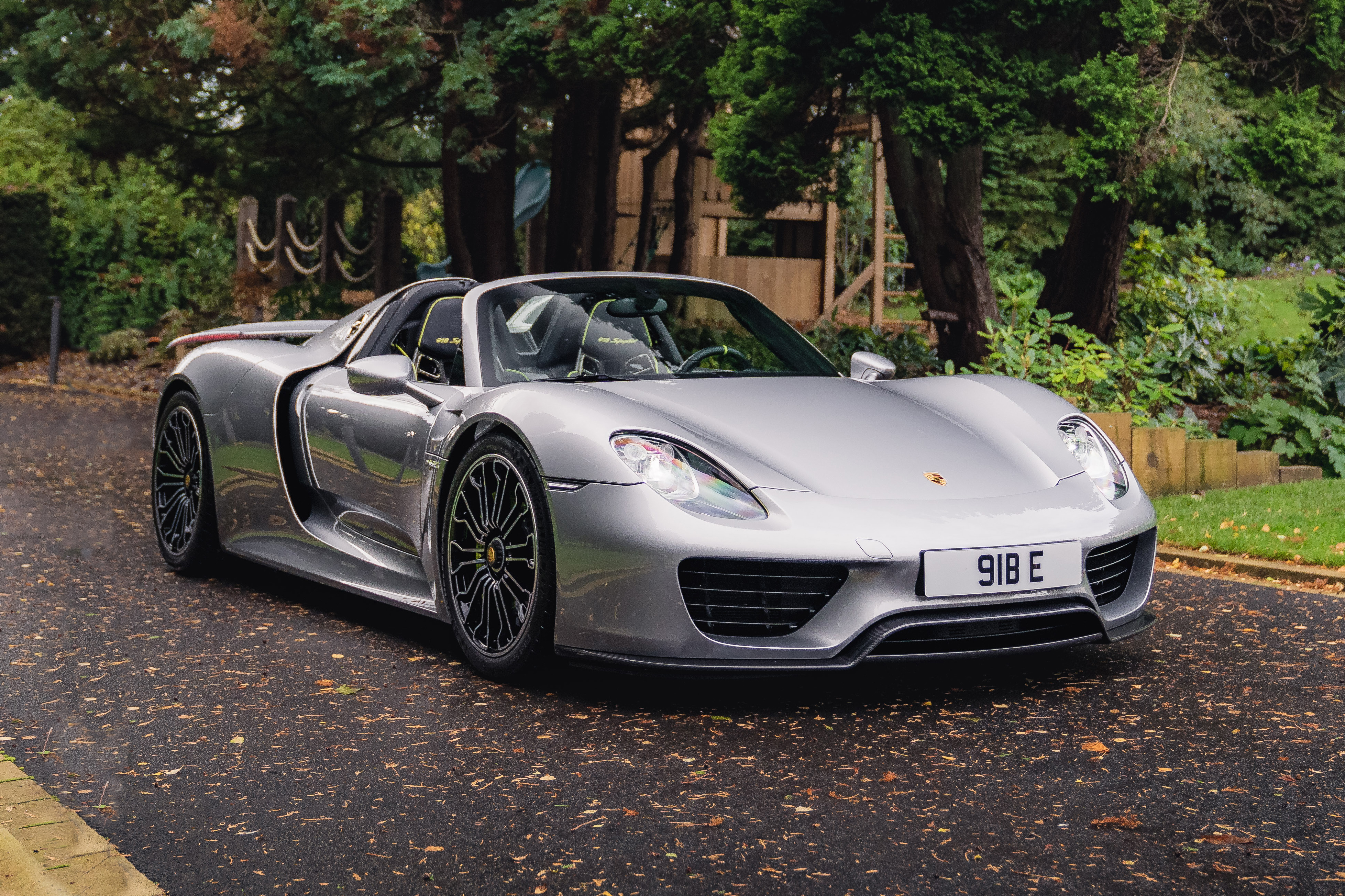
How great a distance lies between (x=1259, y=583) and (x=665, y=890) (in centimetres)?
435

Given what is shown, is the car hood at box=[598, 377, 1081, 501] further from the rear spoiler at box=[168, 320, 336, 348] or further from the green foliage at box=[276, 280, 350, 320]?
the green foliage at box=[276, 280, 350, 320]

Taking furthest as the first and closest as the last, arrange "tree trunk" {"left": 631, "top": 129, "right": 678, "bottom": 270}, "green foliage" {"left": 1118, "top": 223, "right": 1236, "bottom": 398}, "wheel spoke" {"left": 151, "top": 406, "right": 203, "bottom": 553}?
"tree trunk" {"left": 631, "top": 129, "right": 678, "bottom": 270}, "green foliage" {"left": 1118, "top": 223, "right": 1236, "bottom": 398}, "wheel spoke" {"left": 151, "top": 406, "right": 203, "bottom": 553}

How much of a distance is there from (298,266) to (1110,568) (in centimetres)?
1689

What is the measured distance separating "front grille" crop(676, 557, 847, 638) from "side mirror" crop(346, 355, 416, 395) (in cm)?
160

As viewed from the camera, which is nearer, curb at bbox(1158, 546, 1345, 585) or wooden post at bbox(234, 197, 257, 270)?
curb at bbox(1158, 546, 1345, 585)

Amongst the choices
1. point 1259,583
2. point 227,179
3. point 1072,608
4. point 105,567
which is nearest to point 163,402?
point 105,567

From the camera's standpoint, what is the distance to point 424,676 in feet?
15.9

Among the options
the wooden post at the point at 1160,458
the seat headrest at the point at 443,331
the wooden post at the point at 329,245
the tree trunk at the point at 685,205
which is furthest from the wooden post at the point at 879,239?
the seat headrest at the point at 443,331

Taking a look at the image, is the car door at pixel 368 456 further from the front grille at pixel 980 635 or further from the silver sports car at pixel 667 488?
the front grille at pixel 980 635

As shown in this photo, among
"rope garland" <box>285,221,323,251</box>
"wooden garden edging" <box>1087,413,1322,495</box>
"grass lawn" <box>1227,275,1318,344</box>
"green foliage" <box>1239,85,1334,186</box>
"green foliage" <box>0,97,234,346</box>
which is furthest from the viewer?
"green foliage" <box>0,97,234,346</box>

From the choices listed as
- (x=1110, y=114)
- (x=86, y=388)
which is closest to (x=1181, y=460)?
(x=1110, y=114)

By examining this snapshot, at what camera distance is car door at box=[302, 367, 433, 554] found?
516 centimetres

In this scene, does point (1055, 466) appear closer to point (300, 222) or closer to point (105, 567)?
point (105, 567)

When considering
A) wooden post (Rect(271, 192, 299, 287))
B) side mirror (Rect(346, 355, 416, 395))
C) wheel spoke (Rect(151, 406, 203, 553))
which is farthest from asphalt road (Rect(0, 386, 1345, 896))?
wooden post (Rect(271, 192, 299, 287))
